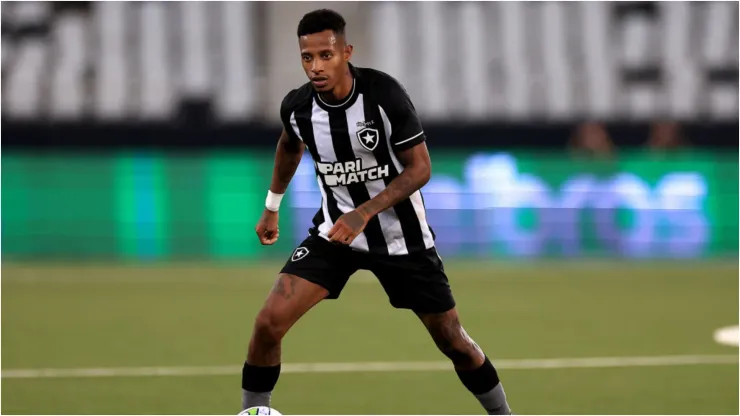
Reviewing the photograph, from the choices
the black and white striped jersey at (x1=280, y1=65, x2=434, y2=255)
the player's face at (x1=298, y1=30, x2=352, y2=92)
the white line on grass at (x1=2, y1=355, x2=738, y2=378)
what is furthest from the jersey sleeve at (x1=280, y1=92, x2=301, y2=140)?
the white line on grass at (x1=2, y1=355, x2=738, y2=378)

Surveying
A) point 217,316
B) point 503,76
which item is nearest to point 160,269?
point 217,316

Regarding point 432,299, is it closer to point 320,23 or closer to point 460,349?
point 460,349

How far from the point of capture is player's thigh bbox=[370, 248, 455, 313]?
5703 millimetres

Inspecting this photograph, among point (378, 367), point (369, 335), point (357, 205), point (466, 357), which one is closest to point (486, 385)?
point (466, 357)

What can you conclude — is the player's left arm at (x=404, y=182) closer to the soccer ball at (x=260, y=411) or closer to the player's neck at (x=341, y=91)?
the player's neck at (x=341, y=91)

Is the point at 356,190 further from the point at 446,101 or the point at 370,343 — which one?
the point at 446,101

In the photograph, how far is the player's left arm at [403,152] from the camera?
5.49m

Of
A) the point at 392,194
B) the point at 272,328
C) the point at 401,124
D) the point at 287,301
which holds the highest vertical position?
the point at 401,124

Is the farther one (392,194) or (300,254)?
(300,254)

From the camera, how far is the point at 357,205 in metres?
5.75

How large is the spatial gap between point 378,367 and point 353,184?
9.13 ft

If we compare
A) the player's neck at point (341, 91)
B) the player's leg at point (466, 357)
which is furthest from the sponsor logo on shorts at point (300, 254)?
the player's neck at point (341, 91)

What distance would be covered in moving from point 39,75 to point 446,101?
19.6 ft

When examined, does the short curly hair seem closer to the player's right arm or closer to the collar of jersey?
the collar of jersey
